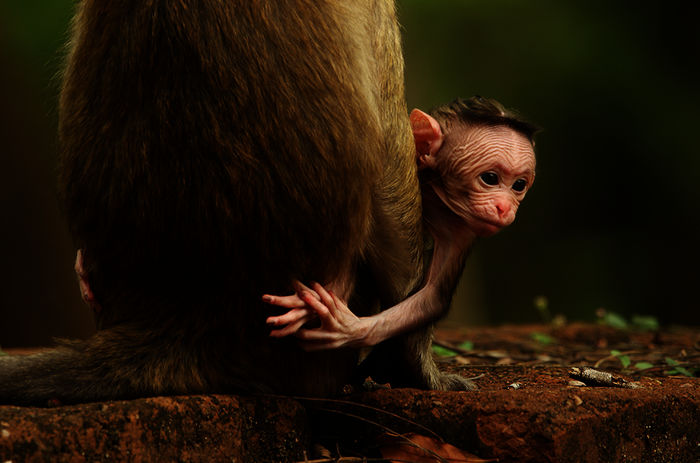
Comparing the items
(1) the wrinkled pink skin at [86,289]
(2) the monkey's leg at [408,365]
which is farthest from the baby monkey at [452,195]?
(1) the wrinkled pink skin at [86,289]

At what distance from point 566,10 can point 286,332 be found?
28.1 feet

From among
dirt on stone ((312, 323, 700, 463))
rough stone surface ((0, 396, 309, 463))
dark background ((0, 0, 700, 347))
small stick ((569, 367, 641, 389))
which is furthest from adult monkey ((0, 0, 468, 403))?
dark background ((0, 0, 700, 347))

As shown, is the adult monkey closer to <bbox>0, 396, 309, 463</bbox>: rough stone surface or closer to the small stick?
<bbox>0, 396, 309, 463</bbox>: rough stone surface

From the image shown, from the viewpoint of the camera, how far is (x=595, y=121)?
11070mm

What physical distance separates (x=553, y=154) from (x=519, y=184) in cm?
891

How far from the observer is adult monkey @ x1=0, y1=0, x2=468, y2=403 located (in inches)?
102

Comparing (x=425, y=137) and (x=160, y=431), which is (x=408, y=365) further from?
(x=160, y=431)

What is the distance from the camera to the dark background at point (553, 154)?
24.6 ft

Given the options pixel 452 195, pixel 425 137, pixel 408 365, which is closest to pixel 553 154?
pixel 425 137

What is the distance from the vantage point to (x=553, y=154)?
11781 millimetres

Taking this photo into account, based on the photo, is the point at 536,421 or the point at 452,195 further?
the point at 452,195

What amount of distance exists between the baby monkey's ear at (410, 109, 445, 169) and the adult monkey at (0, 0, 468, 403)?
1.31 feet

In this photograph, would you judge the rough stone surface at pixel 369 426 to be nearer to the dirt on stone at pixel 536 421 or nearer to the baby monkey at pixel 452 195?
the dirt on stone at pixel 536 421

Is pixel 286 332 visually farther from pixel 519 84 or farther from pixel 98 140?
pixel 519 84
